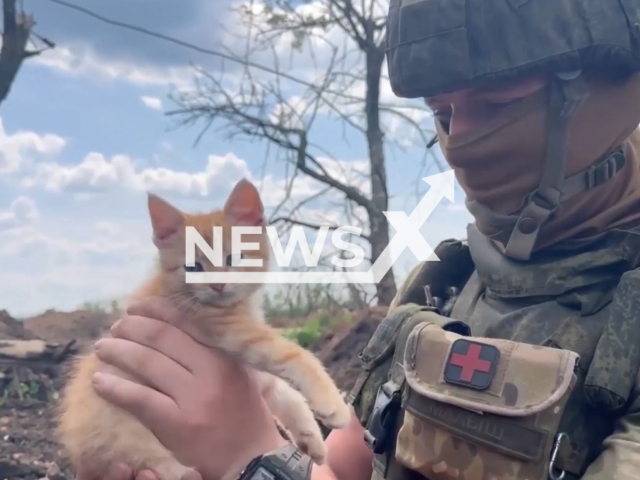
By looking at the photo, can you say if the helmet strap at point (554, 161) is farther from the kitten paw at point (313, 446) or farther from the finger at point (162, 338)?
the finger at point (162, 338)

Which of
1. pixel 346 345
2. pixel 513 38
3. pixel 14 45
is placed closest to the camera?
pixel 513 38

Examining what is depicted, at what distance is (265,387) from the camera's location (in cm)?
148

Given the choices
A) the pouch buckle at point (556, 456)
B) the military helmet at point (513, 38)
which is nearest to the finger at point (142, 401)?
the pouch buckle at point (556, 456)

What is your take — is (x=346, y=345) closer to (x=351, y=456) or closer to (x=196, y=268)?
(x=351, y=456)

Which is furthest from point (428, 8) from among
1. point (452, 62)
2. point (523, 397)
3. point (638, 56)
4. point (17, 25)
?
point (17, 25)

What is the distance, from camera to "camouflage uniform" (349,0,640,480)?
1.06 metres

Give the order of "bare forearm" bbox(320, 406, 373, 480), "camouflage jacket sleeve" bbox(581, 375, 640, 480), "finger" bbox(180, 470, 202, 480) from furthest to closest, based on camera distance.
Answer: "bare forearm" bbox(320, 406, 373, 480) < "finger" bbox(180, 470, 202, 480) < "camouflage jacket sleeve" bbox(581, 375, 640, 480)

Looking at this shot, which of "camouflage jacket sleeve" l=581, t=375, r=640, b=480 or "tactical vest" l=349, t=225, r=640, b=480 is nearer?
"camouflage jacket sleeve" l=581, t=375, r=640, b=480

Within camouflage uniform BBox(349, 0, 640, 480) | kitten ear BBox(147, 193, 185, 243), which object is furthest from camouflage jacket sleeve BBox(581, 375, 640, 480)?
kitten ear BBox(147, 193, 185, 243)

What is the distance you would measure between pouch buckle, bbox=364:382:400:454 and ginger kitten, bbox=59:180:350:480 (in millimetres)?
57

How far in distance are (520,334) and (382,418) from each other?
303mm

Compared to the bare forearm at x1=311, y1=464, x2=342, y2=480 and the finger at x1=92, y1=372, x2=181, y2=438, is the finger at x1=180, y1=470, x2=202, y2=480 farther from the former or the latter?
the bare forearm at x1=311, y1=464, x2=342, y2=480

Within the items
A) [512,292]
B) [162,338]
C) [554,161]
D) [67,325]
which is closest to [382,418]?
[512,292]

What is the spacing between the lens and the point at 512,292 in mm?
1327
